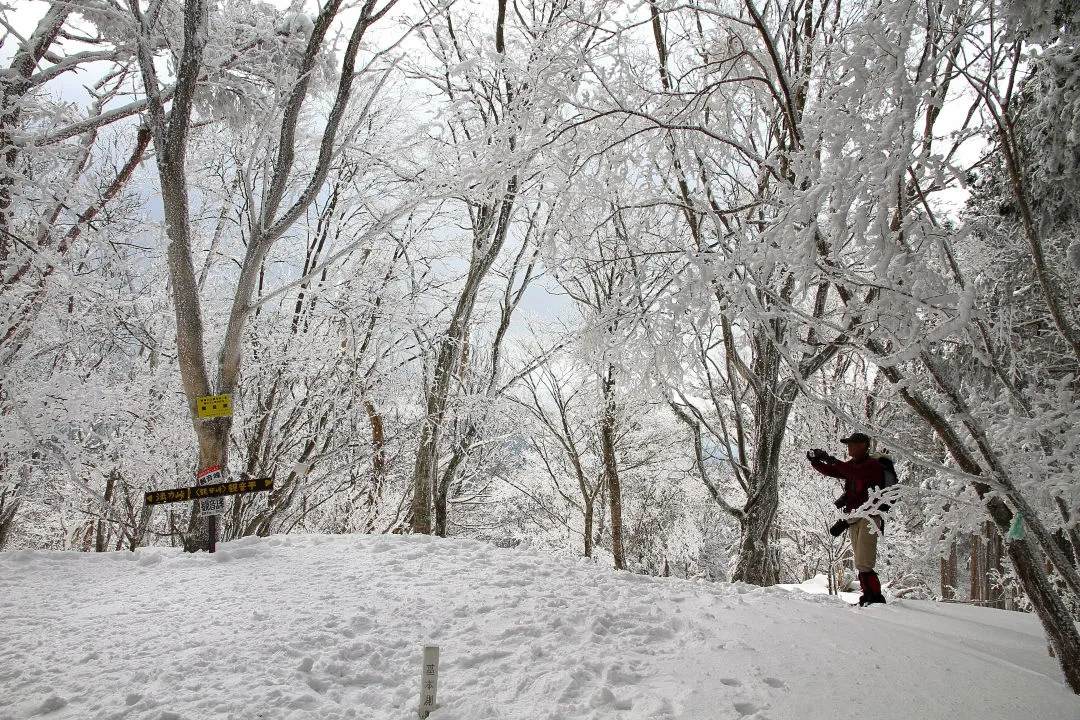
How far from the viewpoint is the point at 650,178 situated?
3623mm

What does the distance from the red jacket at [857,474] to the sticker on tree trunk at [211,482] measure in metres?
5.18

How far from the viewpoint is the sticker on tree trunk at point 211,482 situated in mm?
5035

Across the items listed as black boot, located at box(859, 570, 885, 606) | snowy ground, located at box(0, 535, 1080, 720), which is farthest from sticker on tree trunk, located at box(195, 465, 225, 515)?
black boot, located at box(859, 570, 885, 606)

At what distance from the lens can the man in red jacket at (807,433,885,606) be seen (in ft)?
13.8

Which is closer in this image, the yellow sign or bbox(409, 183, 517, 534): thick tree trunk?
the yellow sign

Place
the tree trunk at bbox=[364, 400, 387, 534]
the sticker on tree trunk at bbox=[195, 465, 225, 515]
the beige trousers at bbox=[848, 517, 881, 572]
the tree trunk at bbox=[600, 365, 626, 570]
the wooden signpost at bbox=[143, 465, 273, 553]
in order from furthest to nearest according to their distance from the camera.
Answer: the tree trunk at bbox=[364, 400, 387, 534]
the tree trunk at bbox=[600, 365, 626, 570]
the sticker on tree trunk at bbox=[195, 465, 225, 515]
the wooden signpost at bbox=[143, 465, 273, 553]
the beige trousers at bbox=[848, 517, 881, 572]

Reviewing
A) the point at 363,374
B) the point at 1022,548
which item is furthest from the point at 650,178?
the point at 363,374

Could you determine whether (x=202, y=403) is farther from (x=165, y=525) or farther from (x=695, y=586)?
(x=165, y=525)

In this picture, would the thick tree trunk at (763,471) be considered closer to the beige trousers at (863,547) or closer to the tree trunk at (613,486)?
the beige trousers at (863,547)

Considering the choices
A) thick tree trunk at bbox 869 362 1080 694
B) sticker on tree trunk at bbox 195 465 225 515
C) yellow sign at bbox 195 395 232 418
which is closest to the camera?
thick tree trunk at bbox 869 362 1080 694

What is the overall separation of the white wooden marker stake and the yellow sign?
13.2ft

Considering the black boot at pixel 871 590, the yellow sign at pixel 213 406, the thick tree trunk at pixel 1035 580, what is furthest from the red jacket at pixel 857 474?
the yellow sign at pixel 213 406

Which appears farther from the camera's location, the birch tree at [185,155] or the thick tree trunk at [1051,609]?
the birch tree at [185,155]

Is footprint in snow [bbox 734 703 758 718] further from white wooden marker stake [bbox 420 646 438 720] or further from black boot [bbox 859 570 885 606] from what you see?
black boot [bbox 859 570 885 606]
